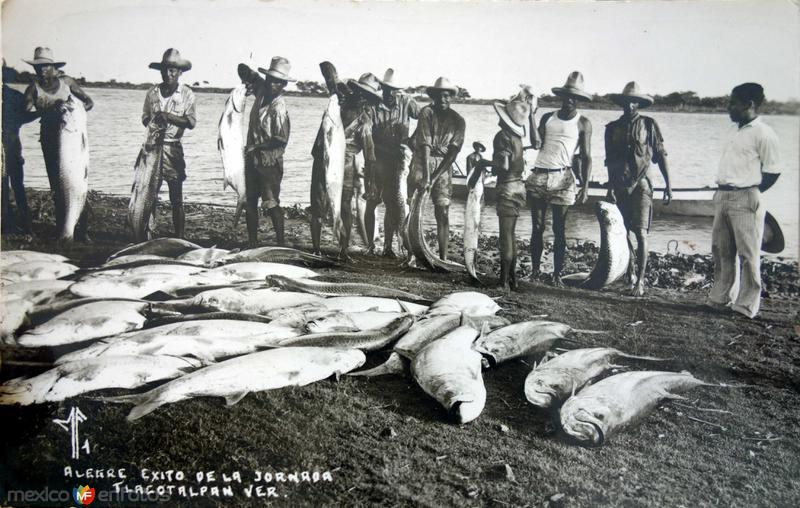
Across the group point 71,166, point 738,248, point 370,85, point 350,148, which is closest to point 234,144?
point 350,148

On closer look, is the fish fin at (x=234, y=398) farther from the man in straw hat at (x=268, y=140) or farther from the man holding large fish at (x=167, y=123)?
the man holding large fish at (x=167, y=123)

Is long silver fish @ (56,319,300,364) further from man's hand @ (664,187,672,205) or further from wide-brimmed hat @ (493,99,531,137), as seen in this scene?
man's hand @ (664,187,672,205)

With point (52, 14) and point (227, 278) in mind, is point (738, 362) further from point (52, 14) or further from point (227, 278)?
point (52, 14)

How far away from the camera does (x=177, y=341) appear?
4266 millimetres

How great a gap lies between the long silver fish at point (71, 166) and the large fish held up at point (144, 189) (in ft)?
1.33

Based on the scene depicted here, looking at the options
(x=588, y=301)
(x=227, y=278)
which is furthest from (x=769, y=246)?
(x=227, y=278)

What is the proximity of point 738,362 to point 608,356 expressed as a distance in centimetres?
91

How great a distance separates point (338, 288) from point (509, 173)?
5.13 feet

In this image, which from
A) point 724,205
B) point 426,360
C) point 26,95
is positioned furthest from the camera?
point 26,95

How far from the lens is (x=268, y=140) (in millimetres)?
4832

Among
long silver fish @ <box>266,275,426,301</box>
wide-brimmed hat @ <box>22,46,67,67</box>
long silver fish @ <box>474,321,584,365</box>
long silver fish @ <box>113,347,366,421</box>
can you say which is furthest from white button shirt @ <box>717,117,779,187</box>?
wide-brimmed hat @ <box>22,46,67,67</box>

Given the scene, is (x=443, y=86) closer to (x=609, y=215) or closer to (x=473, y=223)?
(x=473, y=223)

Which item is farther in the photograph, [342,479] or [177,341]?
[177,341]

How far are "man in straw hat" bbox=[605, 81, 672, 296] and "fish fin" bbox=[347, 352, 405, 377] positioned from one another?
2001 millimetres
